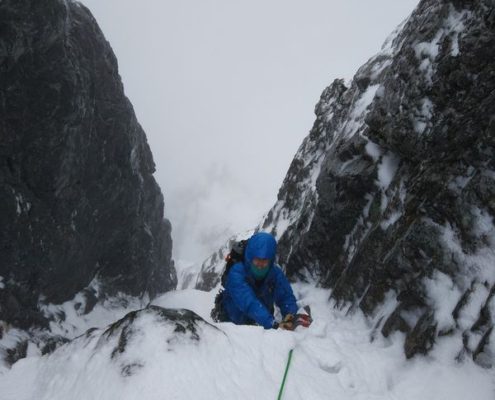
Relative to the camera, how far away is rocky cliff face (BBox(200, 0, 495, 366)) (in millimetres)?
6340

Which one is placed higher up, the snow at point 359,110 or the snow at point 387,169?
the snow at point 359,110

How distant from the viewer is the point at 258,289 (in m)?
8.15

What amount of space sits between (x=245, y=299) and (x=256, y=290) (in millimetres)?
877

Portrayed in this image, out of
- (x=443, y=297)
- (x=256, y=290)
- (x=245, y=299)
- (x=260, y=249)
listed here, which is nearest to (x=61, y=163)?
(x=256, y=290)

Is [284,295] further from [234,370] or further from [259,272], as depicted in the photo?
[234,370]

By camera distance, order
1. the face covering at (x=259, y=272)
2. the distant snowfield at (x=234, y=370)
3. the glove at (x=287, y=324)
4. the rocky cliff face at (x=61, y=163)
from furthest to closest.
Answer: the rocky cliff face at (x=61, y=163) < the face covering at (x=259, y=272) < the glove at (x=287, y=324) < the distant snowfield at (x=234, y=370)

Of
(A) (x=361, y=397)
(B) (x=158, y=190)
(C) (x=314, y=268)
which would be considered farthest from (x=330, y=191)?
(B) (x=158, y=190)

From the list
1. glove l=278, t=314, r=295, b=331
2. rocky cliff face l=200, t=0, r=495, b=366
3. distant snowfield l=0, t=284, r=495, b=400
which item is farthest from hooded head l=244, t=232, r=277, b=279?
rocky cliff face l=200, t=0, r=495, b=366

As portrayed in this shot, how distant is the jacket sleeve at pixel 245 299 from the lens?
23.0 ft

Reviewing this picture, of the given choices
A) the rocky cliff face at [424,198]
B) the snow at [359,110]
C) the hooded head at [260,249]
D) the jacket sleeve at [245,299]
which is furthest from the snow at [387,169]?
the jacket sleeve at [245,299]

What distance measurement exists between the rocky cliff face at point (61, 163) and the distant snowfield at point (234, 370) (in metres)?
25.4

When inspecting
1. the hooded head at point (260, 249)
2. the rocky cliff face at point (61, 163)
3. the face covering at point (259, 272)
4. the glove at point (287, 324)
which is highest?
the hooded head at point (260, 249)

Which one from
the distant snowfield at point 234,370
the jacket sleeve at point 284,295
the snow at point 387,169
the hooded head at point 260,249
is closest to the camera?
the distant snowfield at point 234,370

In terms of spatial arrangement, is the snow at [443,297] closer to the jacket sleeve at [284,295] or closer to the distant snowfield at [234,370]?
the distant snowfield at [234,370]
